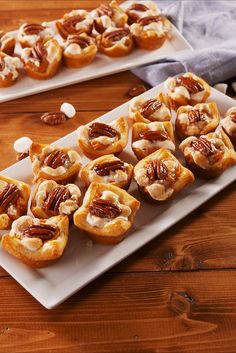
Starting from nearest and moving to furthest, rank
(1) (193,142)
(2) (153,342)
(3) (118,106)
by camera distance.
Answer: (2) (153,342)
(1) (193,142)
(3) (118,106)

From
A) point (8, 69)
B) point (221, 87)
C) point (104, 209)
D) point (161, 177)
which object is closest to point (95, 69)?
point (8, 69)

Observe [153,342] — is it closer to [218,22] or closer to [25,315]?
[25,315]

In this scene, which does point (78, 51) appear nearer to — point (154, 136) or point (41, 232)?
point (154, 136)

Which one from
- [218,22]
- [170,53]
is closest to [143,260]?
[170,53]

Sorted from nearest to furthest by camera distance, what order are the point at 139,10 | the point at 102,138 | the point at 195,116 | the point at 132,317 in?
the point at 132,317 < the point at 102,138 < the point at 195,116 < the point at 139,10

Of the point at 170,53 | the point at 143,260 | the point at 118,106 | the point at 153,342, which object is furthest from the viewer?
the point at 170,53
